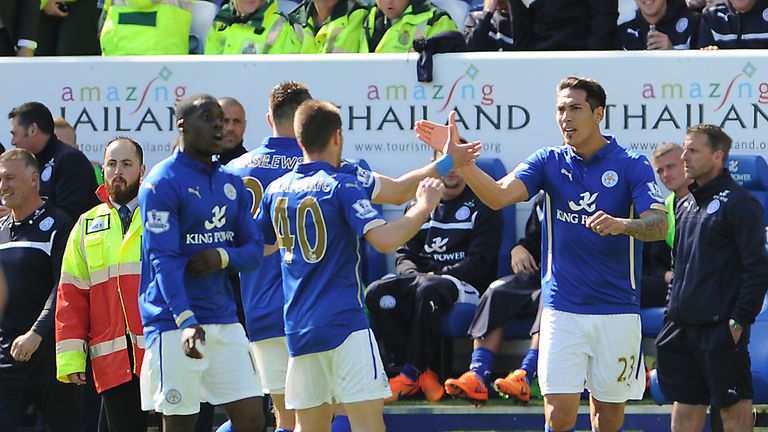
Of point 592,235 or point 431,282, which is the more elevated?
point 592,235

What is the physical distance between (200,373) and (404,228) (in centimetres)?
115

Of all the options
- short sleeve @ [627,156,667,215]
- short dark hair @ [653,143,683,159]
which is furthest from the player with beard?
short dark hair @ [653,143,683,159]

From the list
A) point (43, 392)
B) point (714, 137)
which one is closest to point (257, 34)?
point (43, 392)

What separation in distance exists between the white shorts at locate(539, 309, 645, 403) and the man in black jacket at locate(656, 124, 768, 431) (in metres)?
0.78

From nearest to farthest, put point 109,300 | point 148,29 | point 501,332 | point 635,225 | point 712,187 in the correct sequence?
point 635,225 < point 109,300 < point 712,187 < point 501,332 < point 148,29

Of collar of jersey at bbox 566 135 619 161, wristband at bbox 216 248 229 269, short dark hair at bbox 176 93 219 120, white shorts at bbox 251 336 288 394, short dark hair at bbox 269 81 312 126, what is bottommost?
white shorts at bbox 251 336 288 394

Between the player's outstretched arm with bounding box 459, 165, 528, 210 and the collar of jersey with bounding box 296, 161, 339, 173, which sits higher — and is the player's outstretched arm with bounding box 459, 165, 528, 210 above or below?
below

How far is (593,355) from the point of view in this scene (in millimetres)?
6371

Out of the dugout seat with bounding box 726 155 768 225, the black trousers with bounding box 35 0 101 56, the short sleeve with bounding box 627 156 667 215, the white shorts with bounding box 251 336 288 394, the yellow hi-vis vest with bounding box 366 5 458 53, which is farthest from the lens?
the black trousers with bounding box 35 0 101 56

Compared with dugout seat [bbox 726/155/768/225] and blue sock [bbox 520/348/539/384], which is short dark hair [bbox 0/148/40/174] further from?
dugout seat [bbox 726/155/768/225]

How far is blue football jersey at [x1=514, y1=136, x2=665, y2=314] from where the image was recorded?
6.36 meters

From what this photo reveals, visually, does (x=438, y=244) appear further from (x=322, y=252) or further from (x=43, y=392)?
(x=322, y=252)

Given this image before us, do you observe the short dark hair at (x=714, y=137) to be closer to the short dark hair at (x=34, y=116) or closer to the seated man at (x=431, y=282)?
the seated man at (x=431, y=282)

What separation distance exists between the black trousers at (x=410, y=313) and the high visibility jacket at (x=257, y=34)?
8.21 ft
